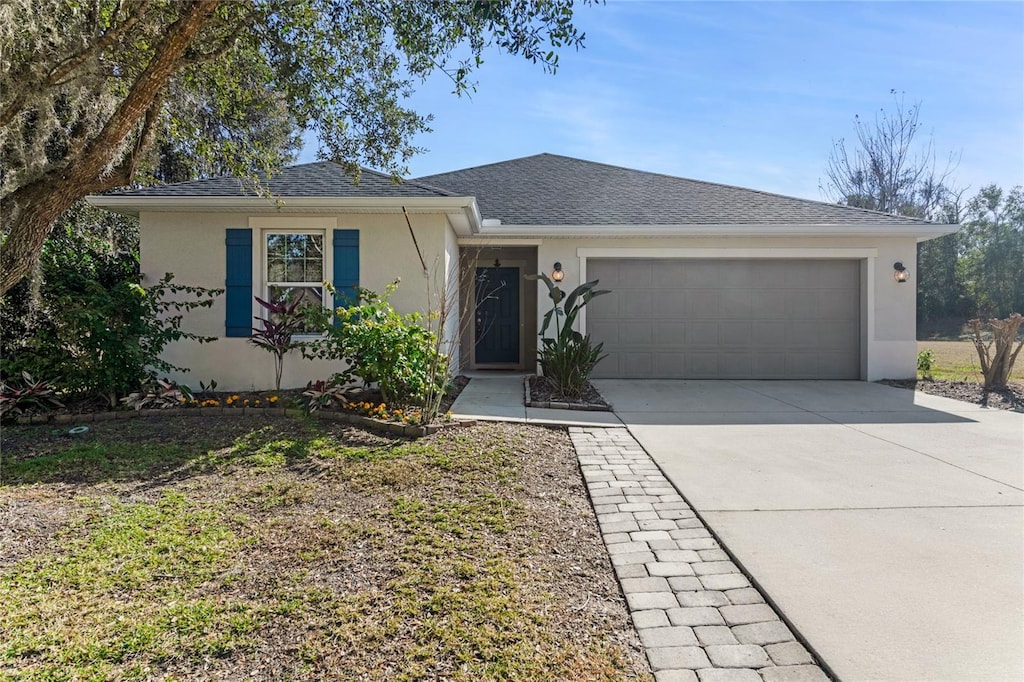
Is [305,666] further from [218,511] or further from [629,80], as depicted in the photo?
[629,80]

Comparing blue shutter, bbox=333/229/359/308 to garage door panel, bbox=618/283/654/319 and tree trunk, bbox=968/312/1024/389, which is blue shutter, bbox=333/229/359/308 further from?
tree trunk, bbox=968/312/1024/389

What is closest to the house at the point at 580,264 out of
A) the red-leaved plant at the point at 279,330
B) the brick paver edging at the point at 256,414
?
the red-leaved plant at the point at 279,330

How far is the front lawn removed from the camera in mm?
2111

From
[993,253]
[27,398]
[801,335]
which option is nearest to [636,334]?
[801,335]

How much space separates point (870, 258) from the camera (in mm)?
9531

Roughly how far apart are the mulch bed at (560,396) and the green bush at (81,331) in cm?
452

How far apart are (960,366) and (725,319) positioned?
22.8ft

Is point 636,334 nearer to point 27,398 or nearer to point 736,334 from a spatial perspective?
point 736,334

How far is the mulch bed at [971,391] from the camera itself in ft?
24.7

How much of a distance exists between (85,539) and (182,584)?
990mm

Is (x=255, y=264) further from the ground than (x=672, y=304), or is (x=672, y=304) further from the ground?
(x=255, y=264)

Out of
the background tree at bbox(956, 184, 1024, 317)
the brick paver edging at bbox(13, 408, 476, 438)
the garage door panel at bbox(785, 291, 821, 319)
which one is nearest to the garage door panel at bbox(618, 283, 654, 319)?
the garage door panel at bbox(785, 291, 821, 319)

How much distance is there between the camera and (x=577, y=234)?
943 cm

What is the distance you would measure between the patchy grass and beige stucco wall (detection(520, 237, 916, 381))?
4.64 ft
